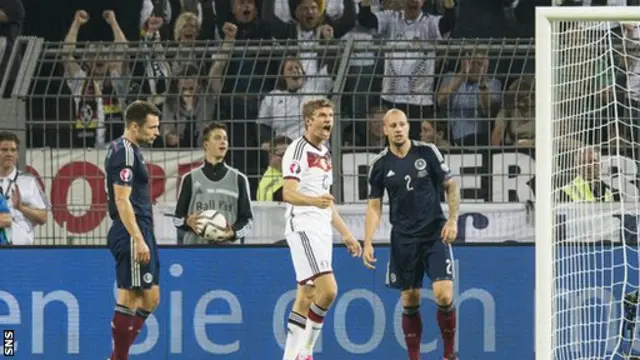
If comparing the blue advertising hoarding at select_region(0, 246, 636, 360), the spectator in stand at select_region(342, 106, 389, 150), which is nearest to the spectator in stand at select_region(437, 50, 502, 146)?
the spectator in stand at select_region(342, 106, 389, 150)

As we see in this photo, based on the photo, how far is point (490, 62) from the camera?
12188 millimetres

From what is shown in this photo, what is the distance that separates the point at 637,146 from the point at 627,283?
39.5 inches

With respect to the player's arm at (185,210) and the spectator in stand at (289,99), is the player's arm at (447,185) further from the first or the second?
the player's arm at (185,210)

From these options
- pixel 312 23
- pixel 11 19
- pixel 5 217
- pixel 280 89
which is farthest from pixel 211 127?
pixel 11 19

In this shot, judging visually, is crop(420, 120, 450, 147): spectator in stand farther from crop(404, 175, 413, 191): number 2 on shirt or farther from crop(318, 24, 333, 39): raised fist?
crop(318, 24, 333, 39): raised fist

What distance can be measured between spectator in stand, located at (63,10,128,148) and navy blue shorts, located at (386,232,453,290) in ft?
7.74

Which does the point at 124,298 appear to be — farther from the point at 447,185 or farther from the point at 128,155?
the point at 447,185

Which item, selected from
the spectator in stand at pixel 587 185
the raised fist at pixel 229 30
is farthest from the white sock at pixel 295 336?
the raised fist at pixel 229 30

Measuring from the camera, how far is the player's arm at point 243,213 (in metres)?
11.8

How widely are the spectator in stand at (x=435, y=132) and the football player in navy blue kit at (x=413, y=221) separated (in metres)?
0.41

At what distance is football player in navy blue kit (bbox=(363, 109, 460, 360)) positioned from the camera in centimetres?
1123


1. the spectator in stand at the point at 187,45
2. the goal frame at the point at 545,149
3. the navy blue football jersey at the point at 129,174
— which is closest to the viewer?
the goal frame at the point at 545,149

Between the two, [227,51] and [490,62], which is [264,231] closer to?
[227,51]

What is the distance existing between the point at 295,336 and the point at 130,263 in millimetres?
1291
